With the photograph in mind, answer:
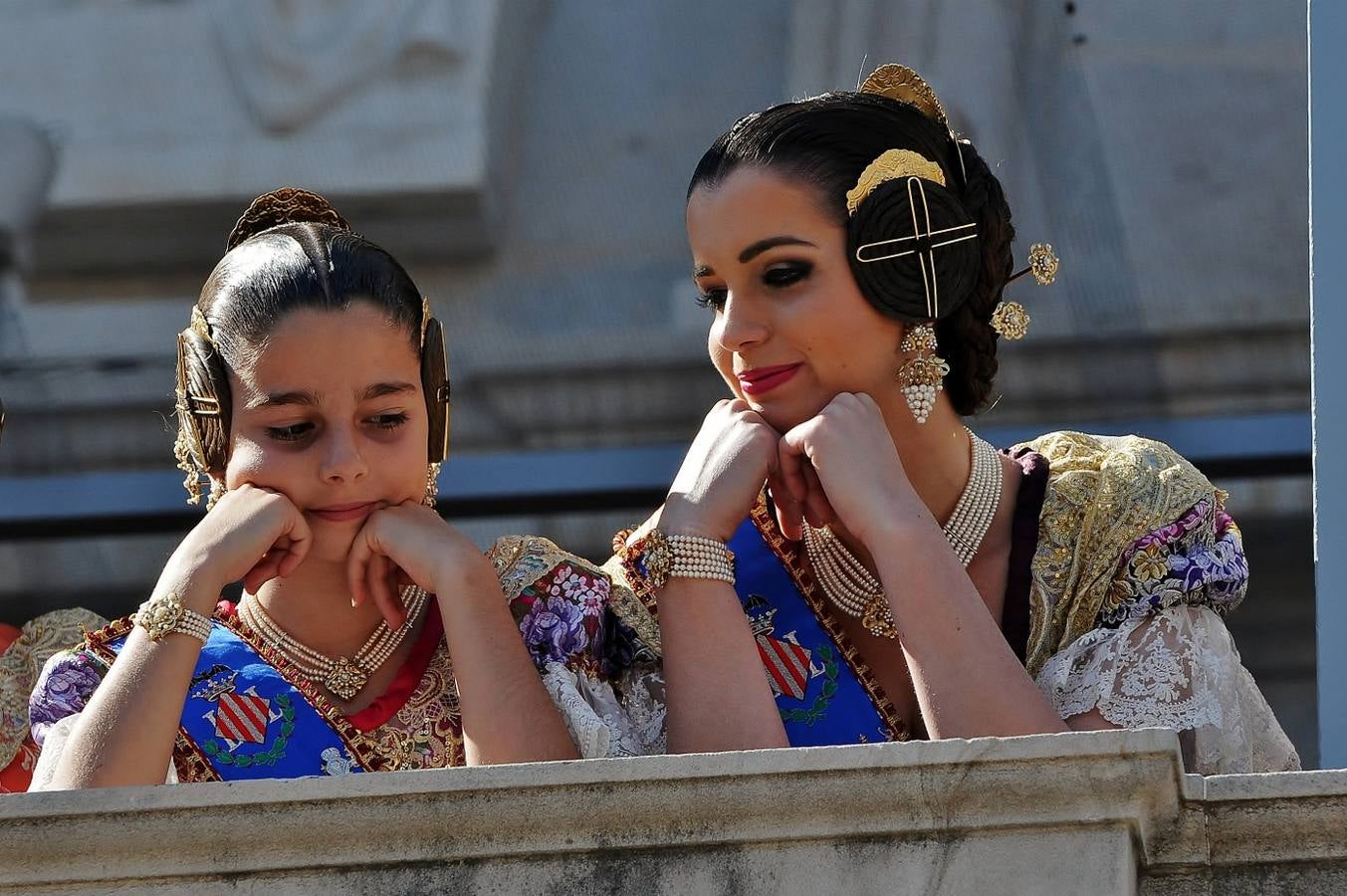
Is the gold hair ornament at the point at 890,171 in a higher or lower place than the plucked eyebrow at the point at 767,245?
higher

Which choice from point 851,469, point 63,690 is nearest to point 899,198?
point 851,469

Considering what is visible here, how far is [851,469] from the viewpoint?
3596 mm

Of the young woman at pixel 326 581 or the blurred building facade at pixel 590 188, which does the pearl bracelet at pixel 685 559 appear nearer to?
the young woman at pixel 326 581

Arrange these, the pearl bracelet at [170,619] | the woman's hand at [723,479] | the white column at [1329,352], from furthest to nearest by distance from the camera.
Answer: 1. the white column at [1329,352]
2. the woman's hand at [723,479]
3. the pearl bracelet at [170,619]

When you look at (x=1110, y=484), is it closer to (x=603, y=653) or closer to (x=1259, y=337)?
(x=603, y=653)

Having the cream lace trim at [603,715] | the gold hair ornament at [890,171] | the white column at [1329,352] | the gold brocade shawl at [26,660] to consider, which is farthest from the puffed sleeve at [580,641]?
the white column at [1329,352]

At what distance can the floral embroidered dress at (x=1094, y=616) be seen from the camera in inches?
141

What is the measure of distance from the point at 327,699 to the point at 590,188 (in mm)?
2877

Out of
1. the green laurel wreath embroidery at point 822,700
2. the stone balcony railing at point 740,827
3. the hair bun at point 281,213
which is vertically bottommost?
the stone balcony railing at point 740,827

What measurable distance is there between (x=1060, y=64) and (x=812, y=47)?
1.95 feet

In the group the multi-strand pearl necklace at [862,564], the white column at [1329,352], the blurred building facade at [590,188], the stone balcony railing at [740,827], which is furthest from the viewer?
the blurred building facade at [590,188]

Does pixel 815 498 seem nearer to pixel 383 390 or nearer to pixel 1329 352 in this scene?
pixel 383 390

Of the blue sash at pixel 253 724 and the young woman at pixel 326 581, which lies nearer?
the young woman at pixel 326 581

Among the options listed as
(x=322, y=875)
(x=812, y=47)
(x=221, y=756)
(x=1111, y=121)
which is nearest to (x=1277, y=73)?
(x=1111, y=121)
